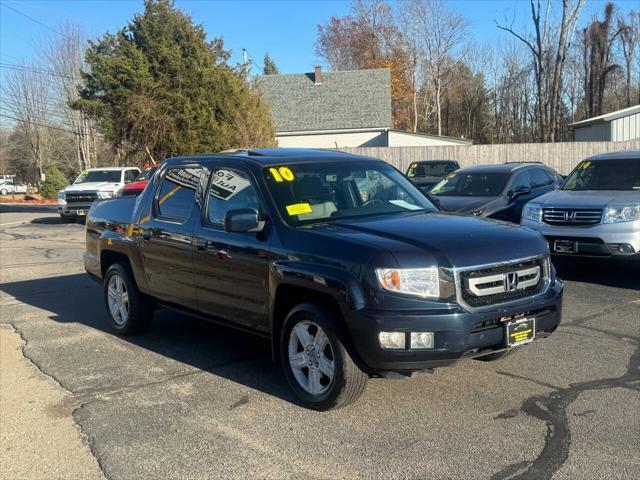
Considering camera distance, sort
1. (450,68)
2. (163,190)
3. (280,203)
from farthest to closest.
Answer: (450,68) → (163,190) → (280,203)

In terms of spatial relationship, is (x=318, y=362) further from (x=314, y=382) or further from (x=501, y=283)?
(x=501, y=283)

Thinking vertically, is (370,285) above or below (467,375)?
above

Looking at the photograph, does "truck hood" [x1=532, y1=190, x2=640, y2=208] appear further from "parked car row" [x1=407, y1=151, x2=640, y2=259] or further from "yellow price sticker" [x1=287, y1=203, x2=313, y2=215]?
"yellow price sticker" [x1=287, y1=203, x2=313, y2=215]

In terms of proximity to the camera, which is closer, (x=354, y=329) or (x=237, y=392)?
(x=354, y=329)

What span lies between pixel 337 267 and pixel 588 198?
5.96 m

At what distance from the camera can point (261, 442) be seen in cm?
410

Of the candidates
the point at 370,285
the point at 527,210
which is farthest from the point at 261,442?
the point at 527,210

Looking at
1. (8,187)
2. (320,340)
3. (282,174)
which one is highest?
(282,174)

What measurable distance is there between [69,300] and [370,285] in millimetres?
6106

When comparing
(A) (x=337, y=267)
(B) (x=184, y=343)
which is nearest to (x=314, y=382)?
(A) (x=337, y=267)

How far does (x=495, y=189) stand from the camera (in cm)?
1128

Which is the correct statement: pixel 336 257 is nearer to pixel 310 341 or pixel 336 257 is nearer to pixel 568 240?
pixel 310 341

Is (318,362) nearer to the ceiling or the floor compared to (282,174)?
nearer to the floor

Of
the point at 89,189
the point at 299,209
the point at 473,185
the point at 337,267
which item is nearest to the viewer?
the point at 337,267
